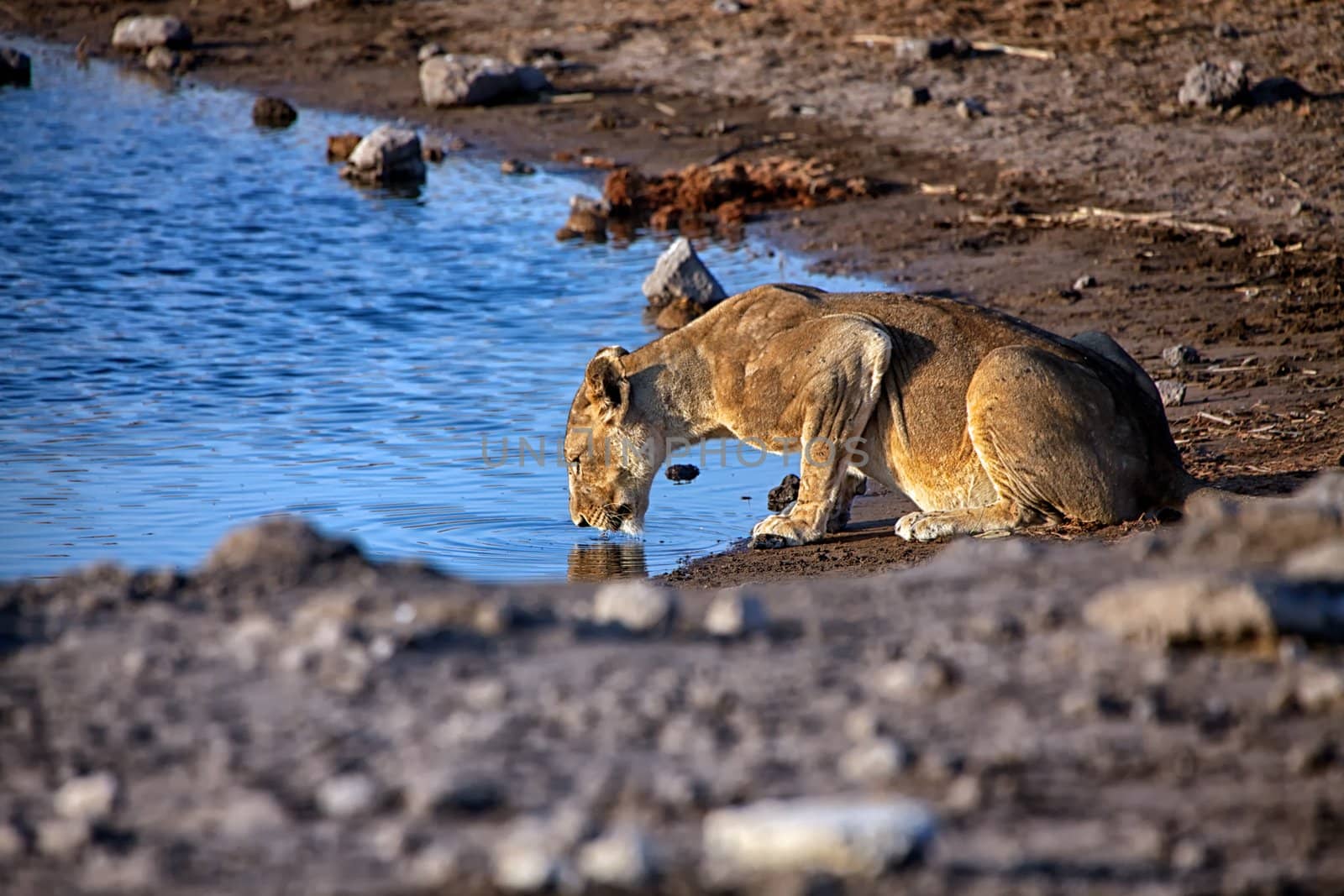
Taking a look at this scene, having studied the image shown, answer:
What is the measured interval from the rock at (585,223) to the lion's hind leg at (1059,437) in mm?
9216

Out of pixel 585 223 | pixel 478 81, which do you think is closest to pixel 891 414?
pixel 585 223

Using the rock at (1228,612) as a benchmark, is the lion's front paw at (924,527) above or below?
below

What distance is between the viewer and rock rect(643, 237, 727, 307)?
1423cm

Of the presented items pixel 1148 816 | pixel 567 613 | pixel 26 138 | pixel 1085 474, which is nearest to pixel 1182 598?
pixel 1148 816

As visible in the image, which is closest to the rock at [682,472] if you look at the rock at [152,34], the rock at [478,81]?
the rock at [478,81]

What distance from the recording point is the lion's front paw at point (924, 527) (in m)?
8.91

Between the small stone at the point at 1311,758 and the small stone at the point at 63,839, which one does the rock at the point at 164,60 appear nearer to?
the small stone at the point at 63,839

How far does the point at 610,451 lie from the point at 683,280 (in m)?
4.87

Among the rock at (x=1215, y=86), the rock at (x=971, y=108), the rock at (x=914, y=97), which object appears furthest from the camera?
the rock at (x=914, y=97)

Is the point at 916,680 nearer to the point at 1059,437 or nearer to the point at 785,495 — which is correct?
the point at 1059,437

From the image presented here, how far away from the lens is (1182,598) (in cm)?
447

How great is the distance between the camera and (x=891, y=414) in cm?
916

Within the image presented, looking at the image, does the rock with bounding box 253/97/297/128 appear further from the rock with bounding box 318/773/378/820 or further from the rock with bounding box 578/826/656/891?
the rock with bounding box 578/826/656/891

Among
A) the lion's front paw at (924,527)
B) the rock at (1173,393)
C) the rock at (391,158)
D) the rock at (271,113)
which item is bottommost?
the lion's front paw at (924,527)
